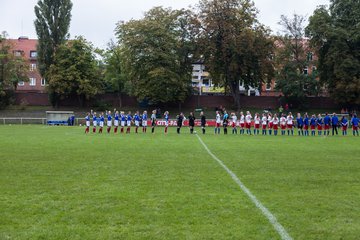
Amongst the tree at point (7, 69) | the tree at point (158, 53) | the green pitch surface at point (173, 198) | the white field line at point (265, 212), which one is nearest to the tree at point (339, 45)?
the tree at point (158, 53)

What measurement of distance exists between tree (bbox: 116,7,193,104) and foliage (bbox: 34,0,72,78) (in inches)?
306

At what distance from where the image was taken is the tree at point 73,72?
59.6 meters

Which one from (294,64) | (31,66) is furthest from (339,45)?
(31,66)

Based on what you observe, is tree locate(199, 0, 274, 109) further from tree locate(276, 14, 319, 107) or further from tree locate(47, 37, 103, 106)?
tree locate(47, 37, 103, 106)

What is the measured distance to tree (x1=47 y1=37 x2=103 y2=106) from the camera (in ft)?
196

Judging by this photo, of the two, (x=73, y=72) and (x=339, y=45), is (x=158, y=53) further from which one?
(x=339, y=45)

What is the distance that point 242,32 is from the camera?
55.5 m

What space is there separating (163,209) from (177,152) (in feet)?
34.0

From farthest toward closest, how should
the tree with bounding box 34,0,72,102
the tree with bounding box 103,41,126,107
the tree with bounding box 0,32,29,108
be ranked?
the tree with bounding box 103,41,126,107 < the tree with bounding box 0,32,29,108 < the tree with bounding box 34,0,72,102

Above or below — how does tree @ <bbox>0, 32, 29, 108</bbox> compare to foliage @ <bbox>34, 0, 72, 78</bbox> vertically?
→ below

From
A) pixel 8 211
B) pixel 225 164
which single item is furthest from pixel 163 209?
pixel 225 164

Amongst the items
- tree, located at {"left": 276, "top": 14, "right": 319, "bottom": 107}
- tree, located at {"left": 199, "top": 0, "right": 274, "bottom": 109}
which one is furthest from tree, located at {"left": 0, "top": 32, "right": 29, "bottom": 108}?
tree, located at {"left": 276, "top": 14, "right": 319, "bottom": 107}

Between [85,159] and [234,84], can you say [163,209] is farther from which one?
[234,84]

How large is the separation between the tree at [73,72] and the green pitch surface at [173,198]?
1795 inches
